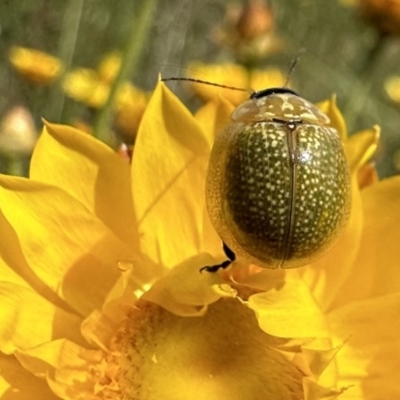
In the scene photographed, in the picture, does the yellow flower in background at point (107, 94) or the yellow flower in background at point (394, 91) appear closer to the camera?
the yellow flower in background at point (107, 94)

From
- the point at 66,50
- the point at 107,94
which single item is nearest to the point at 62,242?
the point at 107,94

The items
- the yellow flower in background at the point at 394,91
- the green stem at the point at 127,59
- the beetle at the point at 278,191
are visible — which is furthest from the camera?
the yellow flower in background at the point at 394,91

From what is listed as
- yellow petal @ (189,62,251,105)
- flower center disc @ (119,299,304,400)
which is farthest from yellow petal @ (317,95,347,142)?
yellow petal @ (189,62,251,105)

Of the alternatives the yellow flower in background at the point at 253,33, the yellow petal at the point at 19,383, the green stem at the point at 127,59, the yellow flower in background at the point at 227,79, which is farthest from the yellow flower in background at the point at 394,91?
the yellow petal at the point at 19,383

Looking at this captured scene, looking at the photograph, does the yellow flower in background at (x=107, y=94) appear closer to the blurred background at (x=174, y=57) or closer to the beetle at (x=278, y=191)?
the blurred background at (x=174, y=57)

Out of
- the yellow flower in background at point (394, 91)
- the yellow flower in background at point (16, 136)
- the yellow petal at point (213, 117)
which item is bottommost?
the yellow flower in background at point (394, 91)

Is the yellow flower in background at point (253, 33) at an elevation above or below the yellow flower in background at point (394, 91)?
above

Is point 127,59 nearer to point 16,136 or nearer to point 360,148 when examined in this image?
point 16,136
